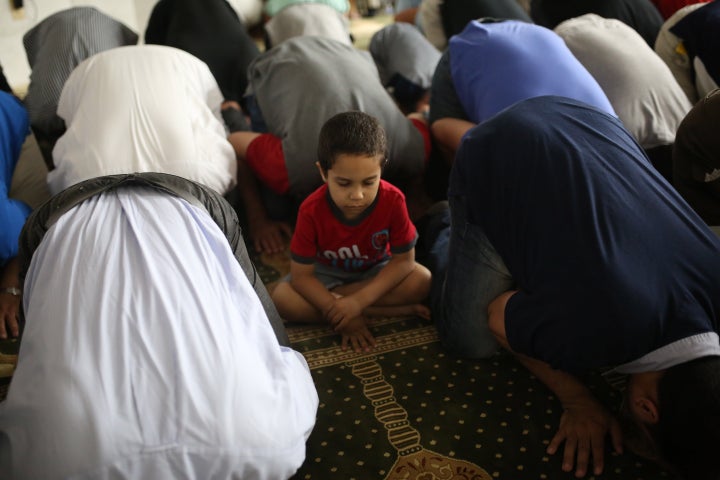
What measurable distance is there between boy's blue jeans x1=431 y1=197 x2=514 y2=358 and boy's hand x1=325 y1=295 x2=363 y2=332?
0.62 feet

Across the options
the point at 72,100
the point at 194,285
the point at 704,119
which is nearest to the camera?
the point at 194,285

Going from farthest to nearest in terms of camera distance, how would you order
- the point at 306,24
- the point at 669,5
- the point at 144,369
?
the point at 669,5 < the point at 306,24 < the point at 144,369

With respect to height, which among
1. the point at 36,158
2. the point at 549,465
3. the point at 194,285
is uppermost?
the point at 194,285

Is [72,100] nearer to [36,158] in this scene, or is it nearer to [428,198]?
[36,158]

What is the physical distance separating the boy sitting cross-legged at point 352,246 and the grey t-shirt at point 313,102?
1.03 feet

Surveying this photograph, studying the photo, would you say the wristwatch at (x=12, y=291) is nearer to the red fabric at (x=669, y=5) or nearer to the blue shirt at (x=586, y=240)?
the blue shirt at (x=586, y=240)

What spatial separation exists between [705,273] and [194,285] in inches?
31.2

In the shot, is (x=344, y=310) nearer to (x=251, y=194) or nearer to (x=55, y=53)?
(x=251, y=194)

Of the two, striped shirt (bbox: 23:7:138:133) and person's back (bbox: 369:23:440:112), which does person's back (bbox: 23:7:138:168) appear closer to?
striped shirt (bbox: 23:7:138:133)

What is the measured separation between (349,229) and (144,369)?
0.68m

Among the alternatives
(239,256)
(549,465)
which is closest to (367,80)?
(239,256)

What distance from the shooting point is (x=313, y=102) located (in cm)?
173

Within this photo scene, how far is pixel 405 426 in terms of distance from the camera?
1236 millimetres

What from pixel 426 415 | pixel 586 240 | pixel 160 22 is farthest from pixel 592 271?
pixel 160 22
